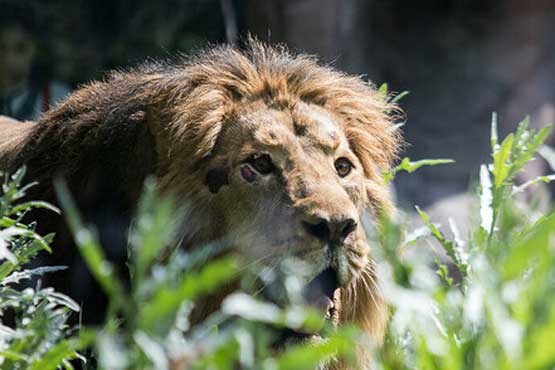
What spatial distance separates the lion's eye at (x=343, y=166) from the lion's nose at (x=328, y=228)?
1.47ft

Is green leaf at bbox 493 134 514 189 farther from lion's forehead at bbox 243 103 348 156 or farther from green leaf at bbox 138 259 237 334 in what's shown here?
green leaf at bbox 138 259 237 334

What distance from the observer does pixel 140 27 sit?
373 inches

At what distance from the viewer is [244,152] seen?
10.5 feet

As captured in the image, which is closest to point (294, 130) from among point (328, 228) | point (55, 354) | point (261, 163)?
point (261, 163)

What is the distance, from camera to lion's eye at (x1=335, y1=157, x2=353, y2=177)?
3.29m

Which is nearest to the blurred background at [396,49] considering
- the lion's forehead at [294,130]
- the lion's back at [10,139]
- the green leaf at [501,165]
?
the lion's back at [10,139]

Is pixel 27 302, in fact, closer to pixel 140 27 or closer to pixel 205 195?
pixel 205 195

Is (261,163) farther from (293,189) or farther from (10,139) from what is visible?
(10,139)

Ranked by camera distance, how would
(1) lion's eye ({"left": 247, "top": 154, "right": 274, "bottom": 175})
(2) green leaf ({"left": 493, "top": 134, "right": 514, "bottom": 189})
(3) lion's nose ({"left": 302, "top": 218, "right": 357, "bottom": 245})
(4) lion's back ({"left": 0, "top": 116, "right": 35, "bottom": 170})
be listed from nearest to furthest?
(2) green leaf ({"left": 493, "top": 134, "right": 514, "bottom": 189})
(3) lion's nose ({"left": 302, "top": 218, "right": 357, "bottom": 245})
(1) lion's eye ({"left": 247, "top": 154, "right": 274, "bottom": 175})
(4) lion's back ({"left": 0, "top": 116, "right": 35, "bottom": 170})

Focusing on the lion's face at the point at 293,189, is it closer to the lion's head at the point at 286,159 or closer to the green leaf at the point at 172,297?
the lion's head at the point at 286,159

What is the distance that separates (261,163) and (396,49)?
592 centimetres

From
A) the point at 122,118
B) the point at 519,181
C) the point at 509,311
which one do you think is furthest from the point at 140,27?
the point at 509,311

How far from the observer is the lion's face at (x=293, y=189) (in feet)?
9.40

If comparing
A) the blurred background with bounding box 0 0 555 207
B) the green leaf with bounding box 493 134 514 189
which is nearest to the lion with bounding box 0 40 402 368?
the green leaf with bounding box 493 134 514 189
